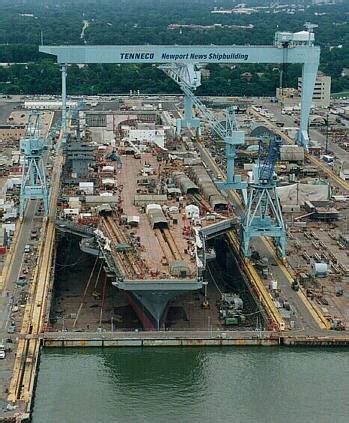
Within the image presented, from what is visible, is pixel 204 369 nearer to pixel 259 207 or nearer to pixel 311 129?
pixel 259 207

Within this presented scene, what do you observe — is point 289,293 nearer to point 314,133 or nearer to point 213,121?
point 213,121

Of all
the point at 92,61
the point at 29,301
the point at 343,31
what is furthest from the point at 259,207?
the point at 343,31

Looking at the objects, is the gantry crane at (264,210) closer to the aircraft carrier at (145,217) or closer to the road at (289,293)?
the road at (289,293)

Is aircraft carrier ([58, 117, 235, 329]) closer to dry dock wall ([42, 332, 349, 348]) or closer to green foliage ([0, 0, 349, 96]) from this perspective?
dry dock wall ([42, 332, 349, 348])

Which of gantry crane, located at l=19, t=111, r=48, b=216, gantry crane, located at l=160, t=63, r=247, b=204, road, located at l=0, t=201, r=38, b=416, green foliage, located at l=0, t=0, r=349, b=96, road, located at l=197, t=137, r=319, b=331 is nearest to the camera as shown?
road, located at l=0, t=201, r=38, b=416

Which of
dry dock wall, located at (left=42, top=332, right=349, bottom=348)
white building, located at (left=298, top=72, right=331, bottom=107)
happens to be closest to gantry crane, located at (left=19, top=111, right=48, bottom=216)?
dry dock wall, located at (left=42, top=332, right=349, bottom=348)

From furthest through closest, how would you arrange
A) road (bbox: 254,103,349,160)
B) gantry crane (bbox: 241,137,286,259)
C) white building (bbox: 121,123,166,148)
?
road (bbox: 254,103,349,160) < white building (bbox: 121,123,166,148) < gantry crane (bbox: 241,137,286,259)
